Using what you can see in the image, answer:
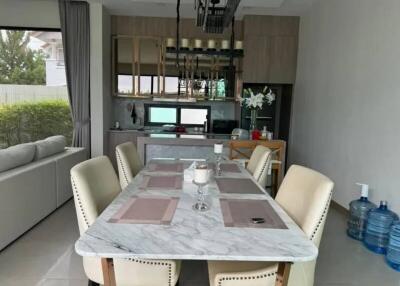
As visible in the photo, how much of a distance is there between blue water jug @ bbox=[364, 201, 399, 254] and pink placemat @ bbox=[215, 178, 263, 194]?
1455 millimetres

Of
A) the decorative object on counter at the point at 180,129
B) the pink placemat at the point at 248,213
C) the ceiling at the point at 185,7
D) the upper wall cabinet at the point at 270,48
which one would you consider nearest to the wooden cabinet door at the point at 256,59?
the upper wall cabinet at the point at 270,48

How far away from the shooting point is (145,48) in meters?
5.72

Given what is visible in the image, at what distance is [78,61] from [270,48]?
3.26 m

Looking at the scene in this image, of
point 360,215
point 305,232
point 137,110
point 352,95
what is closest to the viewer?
point 305,232

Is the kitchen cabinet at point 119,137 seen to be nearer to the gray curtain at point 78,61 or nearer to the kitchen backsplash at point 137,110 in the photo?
the gray curtain at point 78,61

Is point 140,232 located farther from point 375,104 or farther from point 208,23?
point 375,104

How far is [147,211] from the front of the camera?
60.3 inches

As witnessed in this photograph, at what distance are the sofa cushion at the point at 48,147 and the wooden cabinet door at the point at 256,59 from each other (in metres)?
3.19

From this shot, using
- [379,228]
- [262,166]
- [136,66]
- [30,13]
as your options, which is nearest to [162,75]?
[136,66]

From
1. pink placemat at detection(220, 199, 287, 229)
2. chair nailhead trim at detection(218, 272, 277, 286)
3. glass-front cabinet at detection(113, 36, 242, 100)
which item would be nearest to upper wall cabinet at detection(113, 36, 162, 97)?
glass-front cabinet at detection(113, 36, 242, 100)

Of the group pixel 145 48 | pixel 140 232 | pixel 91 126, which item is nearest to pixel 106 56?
pixel 145 48

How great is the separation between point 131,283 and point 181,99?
178 inches

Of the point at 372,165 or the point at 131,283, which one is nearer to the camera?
the point at 131,283

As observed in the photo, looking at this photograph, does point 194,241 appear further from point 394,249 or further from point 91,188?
point 394,249
